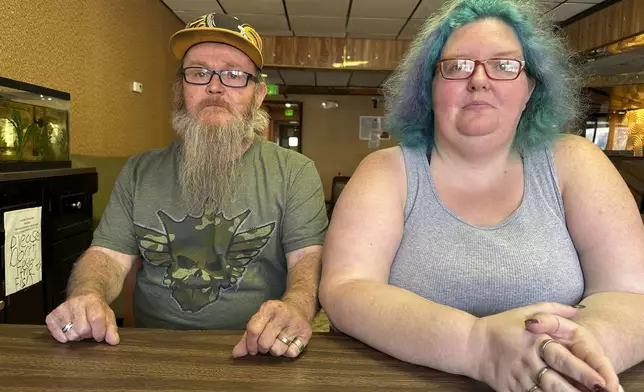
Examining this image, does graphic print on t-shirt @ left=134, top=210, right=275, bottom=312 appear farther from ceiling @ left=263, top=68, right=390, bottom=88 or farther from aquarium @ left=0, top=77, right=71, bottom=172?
ceiling @ left=263, top=68, right=390, bottom=88

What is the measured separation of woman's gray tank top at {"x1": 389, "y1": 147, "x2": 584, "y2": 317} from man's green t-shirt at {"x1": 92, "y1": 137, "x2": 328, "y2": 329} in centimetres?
45

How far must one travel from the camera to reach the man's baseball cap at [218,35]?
1.46m

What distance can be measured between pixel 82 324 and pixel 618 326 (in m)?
0.91

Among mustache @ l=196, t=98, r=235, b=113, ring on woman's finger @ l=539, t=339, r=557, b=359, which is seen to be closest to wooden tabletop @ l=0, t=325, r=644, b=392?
ring on woman's finger @ l=539, t=339, r=557, b=359

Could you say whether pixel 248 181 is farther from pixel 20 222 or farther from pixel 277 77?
pixel 277 77

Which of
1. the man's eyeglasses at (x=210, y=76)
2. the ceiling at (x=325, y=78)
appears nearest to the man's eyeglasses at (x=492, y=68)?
the man's eyeglasses at (x=210, y=76)

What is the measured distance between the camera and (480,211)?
106 centimetres

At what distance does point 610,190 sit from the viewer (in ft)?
→ 3.28

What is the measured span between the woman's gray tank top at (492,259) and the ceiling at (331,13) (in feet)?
12.8

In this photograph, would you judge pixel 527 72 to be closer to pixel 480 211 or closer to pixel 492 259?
pixel 480 211

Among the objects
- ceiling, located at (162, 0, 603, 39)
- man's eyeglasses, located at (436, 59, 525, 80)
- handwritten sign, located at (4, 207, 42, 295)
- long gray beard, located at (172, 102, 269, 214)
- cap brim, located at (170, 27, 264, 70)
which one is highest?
ceiling, located at (162, 0, 603, 39)

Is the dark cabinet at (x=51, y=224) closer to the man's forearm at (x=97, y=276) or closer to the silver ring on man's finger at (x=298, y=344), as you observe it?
the man's forearm at (x=97, y=276)

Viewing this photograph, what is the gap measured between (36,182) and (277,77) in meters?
6.99

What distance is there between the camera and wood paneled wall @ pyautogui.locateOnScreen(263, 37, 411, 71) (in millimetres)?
6254
